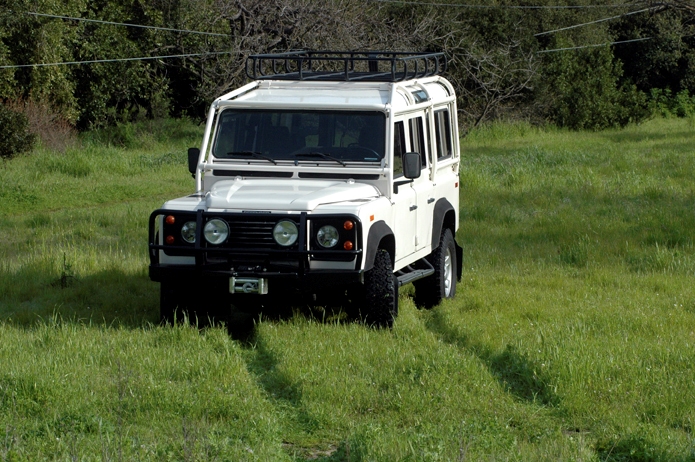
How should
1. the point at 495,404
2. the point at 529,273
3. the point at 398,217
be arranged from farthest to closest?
1. the point at 529,273
2. the point at 398,217
3. the point at 495,404

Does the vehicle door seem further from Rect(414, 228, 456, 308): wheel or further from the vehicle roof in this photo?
Rect(414, 228, 456, 308): wheel

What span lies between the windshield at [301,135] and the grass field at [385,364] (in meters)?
1.41

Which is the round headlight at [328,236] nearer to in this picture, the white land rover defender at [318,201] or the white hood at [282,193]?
the white land rover defender at [318,201]

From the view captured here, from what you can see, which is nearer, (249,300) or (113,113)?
(249,300)

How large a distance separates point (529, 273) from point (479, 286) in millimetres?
977

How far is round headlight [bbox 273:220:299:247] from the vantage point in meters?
7.71

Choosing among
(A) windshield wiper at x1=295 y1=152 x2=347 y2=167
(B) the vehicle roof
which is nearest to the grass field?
(A) windshield wiper at x1=295 y1=152 x2=347 y2=167

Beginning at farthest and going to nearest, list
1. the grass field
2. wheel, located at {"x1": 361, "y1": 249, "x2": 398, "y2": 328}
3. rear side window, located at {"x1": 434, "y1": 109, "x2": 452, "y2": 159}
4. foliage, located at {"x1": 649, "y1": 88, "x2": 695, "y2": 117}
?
foliage, located at {"x1": 649, "y1": 88, "x2": 695, "y2": 117} < rear side window, located at {"x1": 434, "y1": 109, "x2": 452, "y2": 159} < wheel, located at {"x1": 361, "y1": 249, "x2": 398, "y2": 328} < the grass field

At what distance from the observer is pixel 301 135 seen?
8.97 m

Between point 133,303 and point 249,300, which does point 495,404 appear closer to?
point 249,300

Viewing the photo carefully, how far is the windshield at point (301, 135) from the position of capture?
8.86 meters

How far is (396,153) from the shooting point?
8.95m

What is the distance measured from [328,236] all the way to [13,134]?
55.2ft

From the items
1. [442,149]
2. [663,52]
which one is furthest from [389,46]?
[442,149]
